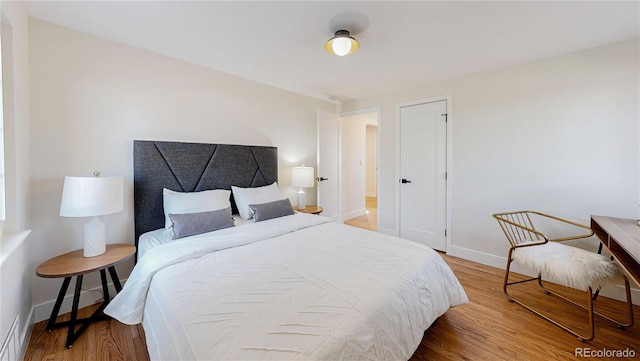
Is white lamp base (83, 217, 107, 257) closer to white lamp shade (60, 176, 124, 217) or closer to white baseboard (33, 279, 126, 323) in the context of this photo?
white lamp shade (60, 176, 124, 217)

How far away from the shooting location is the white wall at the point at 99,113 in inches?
75.1

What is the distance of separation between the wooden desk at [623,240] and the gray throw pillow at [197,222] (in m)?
2.71

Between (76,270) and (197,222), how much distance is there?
77 centimetres

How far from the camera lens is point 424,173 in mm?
3512

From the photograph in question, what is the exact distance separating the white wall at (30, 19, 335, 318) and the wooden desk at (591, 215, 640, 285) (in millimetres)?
3415

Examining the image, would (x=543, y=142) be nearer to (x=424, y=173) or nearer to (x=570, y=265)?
(x=424, y=173)

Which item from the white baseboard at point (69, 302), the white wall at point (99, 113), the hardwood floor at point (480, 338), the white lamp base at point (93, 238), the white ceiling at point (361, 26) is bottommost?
the hardwood floor at point (480, 338)

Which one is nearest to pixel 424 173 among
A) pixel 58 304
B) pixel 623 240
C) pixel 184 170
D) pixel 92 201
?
pixel 623 240

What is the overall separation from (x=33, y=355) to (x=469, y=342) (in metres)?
2.83

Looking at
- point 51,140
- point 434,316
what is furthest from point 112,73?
point 434,316

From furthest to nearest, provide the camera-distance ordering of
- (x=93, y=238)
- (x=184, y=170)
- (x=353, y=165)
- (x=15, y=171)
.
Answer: (x=353, y=165)
(x=184, y=170)
(x=93, y=238)
(x=15, y=171)

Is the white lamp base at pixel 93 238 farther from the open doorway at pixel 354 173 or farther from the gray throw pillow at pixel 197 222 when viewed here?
the open doorway at pixel 354 173

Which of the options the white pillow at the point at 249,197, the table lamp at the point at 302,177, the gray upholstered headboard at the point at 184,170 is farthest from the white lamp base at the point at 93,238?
the table lamp at the point at 302,177

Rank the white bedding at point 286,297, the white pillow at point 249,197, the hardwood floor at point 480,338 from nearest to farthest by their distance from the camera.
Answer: the white bedding at point 286,297, the hardwood floor at point 480,338, the white pillow at point 249,197
